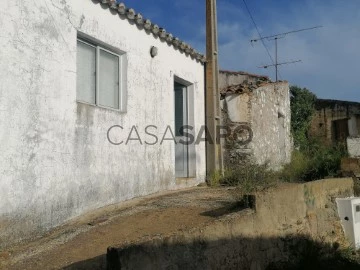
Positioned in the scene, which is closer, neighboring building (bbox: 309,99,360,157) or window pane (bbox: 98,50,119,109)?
window pane (bbox: 98,50,119,109)

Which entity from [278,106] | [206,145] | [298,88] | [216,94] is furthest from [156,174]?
[298,88]

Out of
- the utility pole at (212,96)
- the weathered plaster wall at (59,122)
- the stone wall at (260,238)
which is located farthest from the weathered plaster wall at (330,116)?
the weathered plaster wall at (59,122)

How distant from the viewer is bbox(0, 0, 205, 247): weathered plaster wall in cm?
566

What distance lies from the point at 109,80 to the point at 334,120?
17.1 meters

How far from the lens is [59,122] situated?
6.44m

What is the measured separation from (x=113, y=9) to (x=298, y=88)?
16050 mm

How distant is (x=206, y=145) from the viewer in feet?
36.6

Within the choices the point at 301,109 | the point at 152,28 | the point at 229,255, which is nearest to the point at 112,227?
the point at 229,255

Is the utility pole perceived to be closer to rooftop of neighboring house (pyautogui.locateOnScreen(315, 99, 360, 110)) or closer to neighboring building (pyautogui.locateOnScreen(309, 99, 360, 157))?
neighboring building (pyautogui.locateOnScreen(309, 99, 360, 157))

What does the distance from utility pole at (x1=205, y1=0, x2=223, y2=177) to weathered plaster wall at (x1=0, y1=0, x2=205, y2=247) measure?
2.51 metres

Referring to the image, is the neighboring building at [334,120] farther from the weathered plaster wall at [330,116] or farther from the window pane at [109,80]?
the window pane at [109,80]

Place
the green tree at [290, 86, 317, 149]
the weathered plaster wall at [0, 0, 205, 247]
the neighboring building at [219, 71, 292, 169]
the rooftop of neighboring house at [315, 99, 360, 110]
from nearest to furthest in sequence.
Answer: the weathered plaster wall at [0, 0, 205, 247] → the neighboring building at [219, 71, 292, 169] → the green tree at [290, 86, 317, 149] → the rooftop of neighboring house at [315, 99, 360, 110]

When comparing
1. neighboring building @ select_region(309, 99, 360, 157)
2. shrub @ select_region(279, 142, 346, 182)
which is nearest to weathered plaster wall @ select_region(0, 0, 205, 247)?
shrub @ select_region(279, 142, 346, 182)

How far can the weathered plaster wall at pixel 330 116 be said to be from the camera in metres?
21.3
